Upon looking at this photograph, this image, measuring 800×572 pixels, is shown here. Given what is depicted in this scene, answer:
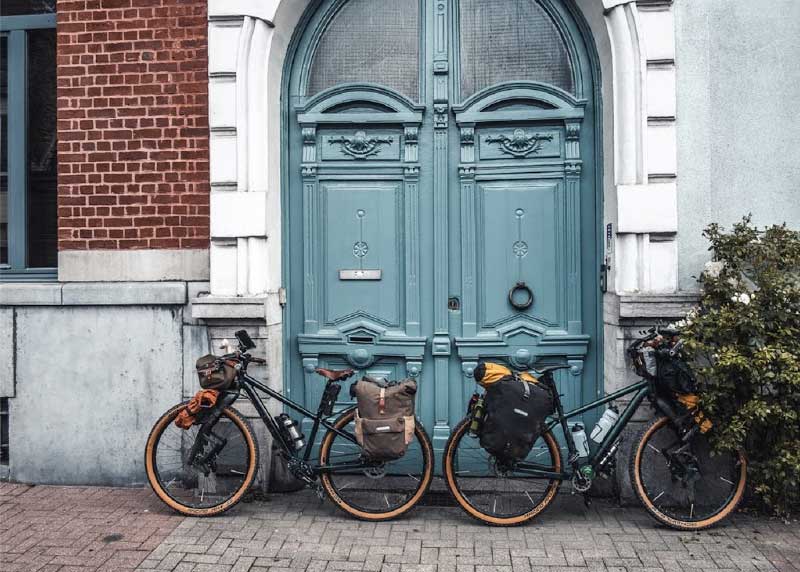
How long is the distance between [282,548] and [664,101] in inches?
147

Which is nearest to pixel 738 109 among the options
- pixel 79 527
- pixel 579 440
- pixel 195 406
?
pixel 579 440

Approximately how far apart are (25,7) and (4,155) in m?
1.17

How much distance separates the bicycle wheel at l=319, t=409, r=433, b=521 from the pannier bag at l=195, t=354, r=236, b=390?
724mm

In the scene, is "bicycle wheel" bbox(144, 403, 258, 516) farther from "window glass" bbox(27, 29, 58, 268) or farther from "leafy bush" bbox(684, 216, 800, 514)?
"leafy bush" bbox(684, 216, 800, 514)

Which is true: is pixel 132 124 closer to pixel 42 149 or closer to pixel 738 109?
pixel 42 149

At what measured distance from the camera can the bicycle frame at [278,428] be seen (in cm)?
493

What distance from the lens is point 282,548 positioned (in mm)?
4473

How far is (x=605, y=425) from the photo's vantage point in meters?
4.89

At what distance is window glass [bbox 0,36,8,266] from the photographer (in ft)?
19.9

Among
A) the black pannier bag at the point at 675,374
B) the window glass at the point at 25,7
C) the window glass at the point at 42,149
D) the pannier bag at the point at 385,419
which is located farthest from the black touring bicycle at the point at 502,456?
the window glass at the point at 25,7

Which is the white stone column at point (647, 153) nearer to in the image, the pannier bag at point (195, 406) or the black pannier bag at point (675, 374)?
the black pannier bag at point (675, 374)

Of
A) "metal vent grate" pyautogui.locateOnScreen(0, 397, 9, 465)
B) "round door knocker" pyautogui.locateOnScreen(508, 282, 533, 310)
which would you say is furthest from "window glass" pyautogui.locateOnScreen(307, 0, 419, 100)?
"metal vent grate" pyautogui.locateOnScreen(0, 397, 9, 465)

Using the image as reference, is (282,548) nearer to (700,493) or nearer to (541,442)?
(541,442)

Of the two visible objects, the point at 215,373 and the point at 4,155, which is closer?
the point at 215,373
